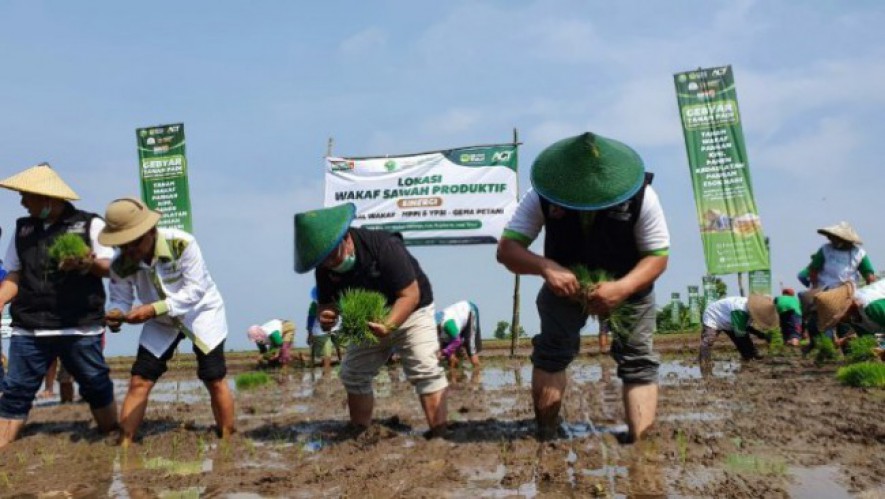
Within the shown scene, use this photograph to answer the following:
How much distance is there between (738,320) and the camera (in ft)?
33.9

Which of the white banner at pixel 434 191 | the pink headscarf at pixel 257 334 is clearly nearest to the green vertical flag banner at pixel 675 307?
the white banner at pixel 434 191

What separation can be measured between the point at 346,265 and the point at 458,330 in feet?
19.1

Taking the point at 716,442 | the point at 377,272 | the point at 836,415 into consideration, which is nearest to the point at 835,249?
the point at 836,415

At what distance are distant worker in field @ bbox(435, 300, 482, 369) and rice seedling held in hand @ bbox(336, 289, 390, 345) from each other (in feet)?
18.4

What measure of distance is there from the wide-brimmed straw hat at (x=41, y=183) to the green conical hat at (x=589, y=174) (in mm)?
3479

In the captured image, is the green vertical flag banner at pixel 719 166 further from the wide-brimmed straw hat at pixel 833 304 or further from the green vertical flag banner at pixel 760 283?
the wide-brimmed straw hat at pixel 833 304

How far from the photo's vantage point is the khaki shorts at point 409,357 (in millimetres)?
5168

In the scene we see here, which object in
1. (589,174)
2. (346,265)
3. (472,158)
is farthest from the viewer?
(472,158)

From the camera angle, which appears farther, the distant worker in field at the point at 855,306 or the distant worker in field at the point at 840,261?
the distant worker in field at the point at 840,261

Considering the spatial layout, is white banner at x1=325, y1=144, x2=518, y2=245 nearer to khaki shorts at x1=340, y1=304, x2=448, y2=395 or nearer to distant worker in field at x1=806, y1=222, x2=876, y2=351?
distant worker in field at x1=806, y1=222, x2=876, y2=351

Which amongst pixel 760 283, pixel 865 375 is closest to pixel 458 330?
pixel 865 375

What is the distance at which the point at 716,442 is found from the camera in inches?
175

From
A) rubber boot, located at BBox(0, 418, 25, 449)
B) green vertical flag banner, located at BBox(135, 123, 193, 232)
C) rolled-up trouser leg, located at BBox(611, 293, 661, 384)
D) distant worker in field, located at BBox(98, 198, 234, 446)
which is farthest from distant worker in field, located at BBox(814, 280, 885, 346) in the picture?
green vertical flag banner, located at BBox(135, 123, 193, 232)

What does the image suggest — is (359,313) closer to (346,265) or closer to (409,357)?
(346,265)
